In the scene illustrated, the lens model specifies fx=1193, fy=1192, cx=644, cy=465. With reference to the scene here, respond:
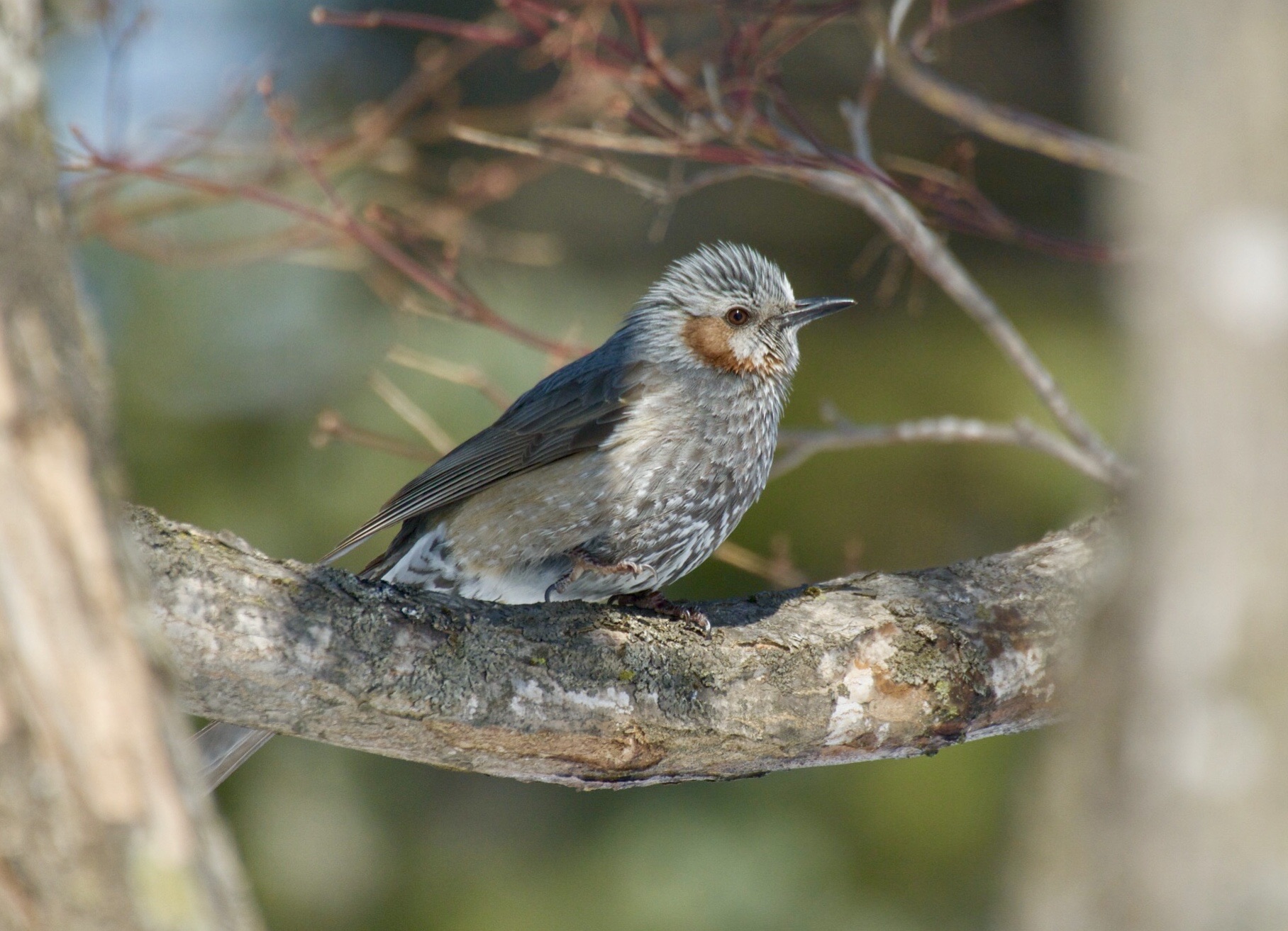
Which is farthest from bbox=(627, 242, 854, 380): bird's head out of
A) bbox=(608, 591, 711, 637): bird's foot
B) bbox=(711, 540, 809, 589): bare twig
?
bbox=(608, 591, 711, 637): bird's foot

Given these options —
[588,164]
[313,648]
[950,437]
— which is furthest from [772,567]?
[313,648]

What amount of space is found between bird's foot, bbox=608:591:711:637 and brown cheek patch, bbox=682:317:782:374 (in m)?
0.93

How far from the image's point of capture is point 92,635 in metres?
1.48

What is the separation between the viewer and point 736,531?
6629 mm

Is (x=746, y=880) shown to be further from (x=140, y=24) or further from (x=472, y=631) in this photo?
(x=140, y=24)

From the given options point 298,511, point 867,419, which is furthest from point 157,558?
point 867,419

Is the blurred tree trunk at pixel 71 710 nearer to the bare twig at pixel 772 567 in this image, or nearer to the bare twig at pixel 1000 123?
the bare twig at pixel 1000 123

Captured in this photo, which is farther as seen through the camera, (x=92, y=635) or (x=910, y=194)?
(x=910, y=194)

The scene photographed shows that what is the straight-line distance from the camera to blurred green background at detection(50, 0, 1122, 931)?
6.14 m

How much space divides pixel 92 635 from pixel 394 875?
526 centimetres

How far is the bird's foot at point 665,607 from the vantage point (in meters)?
3.37

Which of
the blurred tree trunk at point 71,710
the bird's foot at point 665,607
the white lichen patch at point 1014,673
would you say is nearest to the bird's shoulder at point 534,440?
the bird's foot at point 665,607

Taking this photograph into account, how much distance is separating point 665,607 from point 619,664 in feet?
2.08

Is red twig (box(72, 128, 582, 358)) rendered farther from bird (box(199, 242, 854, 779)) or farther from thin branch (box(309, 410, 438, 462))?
thin branch (box(309, 410, 438, 462))
